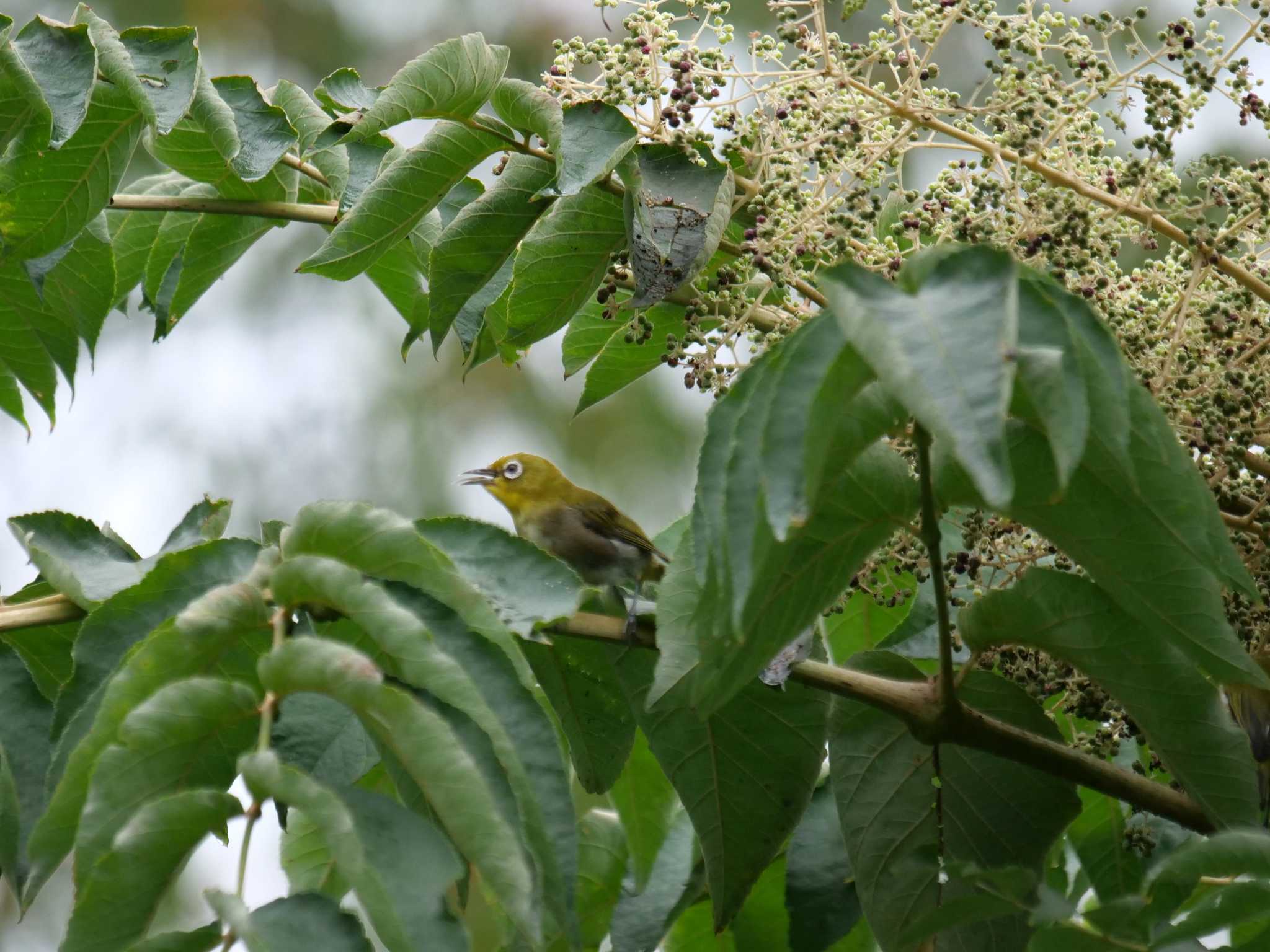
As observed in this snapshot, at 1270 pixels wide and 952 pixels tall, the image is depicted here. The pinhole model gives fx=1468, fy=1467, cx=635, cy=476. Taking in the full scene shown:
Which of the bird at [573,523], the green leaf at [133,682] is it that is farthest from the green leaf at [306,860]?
the bird at [573,523]

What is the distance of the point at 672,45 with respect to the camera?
1.93 meters

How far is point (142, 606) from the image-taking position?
149cm

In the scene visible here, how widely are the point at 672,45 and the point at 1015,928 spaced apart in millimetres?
1199

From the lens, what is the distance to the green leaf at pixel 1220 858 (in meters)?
1.34

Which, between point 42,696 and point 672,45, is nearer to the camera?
point 42,696

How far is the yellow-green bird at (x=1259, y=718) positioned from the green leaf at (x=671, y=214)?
32.8 inches

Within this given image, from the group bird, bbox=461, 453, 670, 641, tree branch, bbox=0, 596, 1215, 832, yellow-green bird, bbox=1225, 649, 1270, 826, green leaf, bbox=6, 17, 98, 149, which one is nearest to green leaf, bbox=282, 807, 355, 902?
tree branch, bbox=0, 596, 1215, 832

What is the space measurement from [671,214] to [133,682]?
2.95 feet

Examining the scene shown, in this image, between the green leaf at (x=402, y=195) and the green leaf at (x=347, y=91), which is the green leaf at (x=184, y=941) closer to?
the green leaf at (x=402, y=195)

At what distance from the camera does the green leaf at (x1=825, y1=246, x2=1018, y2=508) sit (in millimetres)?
992

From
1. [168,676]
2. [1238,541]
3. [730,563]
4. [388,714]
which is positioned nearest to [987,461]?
[730,563]

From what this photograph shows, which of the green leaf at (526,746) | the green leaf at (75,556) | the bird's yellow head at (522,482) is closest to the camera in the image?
the green leaf at (526,746)

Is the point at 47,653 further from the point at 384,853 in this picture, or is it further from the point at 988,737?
the point at 988,737

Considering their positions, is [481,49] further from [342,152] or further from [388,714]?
[388,714]
